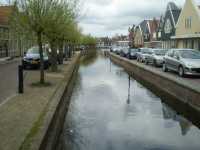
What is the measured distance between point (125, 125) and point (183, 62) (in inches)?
439

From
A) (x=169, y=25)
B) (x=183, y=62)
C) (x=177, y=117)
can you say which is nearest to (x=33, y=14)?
(x=177, y=117)

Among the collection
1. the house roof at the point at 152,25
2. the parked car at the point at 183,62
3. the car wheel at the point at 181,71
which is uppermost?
the house roof at the point at 152,25

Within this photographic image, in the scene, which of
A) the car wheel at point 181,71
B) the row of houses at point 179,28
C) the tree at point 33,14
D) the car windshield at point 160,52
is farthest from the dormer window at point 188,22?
the tree at point 33,14

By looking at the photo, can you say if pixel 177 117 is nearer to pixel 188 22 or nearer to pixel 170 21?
pixel 188 22

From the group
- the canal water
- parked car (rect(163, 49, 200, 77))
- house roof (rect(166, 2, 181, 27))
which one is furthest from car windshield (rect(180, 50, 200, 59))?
house roof (rect(166, 2, 181, 27))

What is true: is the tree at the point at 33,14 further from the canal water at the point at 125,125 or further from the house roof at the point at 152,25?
the house roof at the point at 152,25

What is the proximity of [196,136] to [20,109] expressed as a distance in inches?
197

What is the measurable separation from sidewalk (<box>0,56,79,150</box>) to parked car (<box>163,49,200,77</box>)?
8.63 m

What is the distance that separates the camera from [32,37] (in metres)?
17.1

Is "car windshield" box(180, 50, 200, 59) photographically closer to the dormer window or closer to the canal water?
the canal water

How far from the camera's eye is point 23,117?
970cm

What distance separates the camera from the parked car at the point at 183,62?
2031cm

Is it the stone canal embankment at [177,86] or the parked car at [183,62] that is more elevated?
the parked car at [183,62]

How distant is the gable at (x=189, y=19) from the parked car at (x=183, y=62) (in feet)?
70.7
